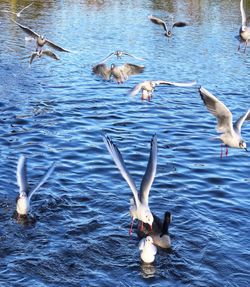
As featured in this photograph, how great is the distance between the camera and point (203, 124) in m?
23.9

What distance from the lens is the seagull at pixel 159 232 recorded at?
13.7 m

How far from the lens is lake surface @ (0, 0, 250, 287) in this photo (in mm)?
12891

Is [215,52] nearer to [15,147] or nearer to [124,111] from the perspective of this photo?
[124,111]

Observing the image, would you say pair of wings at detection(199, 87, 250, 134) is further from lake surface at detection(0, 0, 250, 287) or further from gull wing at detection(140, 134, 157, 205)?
lake surface at detection(0, 0, 250, 287)

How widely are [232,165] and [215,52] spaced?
74.6 feet

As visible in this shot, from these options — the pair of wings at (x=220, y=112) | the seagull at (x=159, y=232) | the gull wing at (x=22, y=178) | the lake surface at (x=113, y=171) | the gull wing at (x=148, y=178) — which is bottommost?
the lake surface at (x=113, y=171)

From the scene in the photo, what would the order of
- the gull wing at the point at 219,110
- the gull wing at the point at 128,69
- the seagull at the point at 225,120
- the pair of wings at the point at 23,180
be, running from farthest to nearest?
1. the gull wing at the point at 128,69
2. the pair of wings at the point at 23,180
3. the seagull at the point at 225,120
4. the gull wing at the point at 219,110

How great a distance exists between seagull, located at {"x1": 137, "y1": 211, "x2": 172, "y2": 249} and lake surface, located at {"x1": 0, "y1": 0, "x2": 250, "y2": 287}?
0.66ft

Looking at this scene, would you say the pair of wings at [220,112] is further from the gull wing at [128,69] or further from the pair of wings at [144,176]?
the gull wing at [128,69]

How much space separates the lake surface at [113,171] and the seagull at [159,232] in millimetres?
200

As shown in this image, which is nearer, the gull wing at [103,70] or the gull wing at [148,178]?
the gull wing at [148,178]

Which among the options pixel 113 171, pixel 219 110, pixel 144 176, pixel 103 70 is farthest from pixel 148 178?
pixel 103 70

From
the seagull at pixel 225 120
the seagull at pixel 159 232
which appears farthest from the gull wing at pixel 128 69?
the seagull at pixel 159 232

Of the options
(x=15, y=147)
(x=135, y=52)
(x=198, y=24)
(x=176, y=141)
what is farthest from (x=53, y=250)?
(x=198, y=24)
